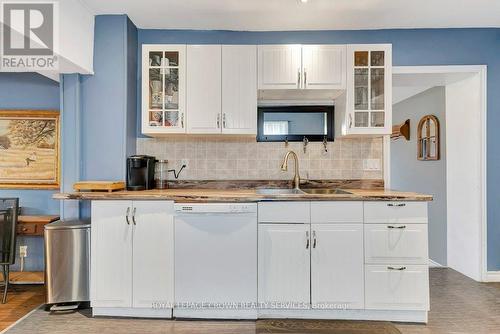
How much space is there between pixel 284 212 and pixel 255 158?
918mm

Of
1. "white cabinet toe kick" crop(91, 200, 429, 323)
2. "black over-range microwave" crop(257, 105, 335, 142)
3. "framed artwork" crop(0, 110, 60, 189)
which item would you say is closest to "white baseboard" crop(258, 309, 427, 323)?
"white cabinet toe kick" crop(91, 200, 429, 323)

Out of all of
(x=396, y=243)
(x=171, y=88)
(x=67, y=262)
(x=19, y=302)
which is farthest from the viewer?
(x=171, y=88)

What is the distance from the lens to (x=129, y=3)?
8.68ft

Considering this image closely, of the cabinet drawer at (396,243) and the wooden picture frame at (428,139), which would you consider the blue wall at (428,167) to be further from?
the cabinet drawer at (396,243)

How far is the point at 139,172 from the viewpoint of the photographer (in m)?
2.88

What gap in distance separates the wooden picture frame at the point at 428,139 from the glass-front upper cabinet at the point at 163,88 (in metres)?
3.22

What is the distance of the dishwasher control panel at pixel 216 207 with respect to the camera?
238 cm

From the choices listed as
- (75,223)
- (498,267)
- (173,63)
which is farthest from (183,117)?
(498,267)

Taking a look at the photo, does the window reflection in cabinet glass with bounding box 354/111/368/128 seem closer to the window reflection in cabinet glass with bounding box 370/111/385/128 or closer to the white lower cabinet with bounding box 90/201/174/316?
the window reflection in cabinet glass with bounding box 370/111/385/128

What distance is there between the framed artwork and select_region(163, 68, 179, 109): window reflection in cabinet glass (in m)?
1.32

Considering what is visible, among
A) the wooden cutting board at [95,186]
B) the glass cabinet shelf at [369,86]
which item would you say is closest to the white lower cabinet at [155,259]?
the wooden cutting board at [95,186]

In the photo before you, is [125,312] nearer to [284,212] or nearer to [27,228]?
[27,228]

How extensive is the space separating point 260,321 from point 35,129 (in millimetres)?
2919

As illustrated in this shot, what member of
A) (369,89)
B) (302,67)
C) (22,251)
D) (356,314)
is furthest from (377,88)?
(22,251)
